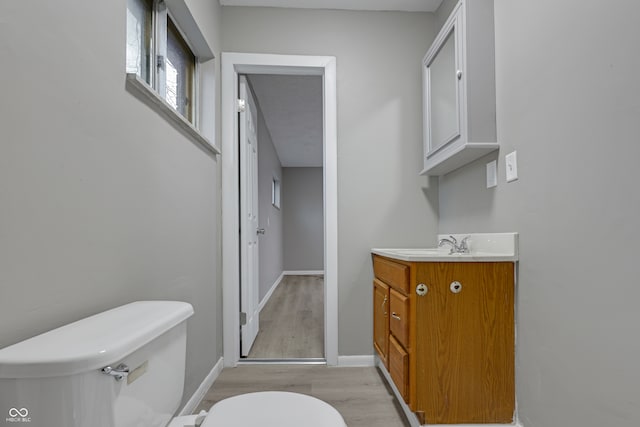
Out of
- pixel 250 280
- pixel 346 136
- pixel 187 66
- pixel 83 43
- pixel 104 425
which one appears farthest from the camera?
pixel 250 280

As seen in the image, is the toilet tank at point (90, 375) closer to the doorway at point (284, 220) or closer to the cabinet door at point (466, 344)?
the cabinet door at point (466, 344)

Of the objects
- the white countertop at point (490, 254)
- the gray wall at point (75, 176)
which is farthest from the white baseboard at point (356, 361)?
the gray wall at point (75, 176)

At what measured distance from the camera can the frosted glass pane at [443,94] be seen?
1760 mm

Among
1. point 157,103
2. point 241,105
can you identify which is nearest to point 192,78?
point 241,105

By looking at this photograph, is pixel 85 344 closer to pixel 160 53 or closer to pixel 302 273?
pixel 160 53

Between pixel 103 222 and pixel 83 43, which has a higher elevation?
pixel 83 43

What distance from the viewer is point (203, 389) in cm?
181

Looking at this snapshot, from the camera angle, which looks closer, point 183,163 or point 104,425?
point 104,425

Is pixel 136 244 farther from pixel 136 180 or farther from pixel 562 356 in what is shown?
pixel 562 356

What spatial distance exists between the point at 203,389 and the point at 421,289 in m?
1.27

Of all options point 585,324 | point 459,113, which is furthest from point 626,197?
point 459,113

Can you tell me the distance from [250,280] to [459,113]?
1.78 m

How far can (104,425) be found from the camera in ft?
2.02

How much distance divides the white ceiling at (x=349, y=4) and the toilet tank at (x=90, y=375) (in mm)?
2160
